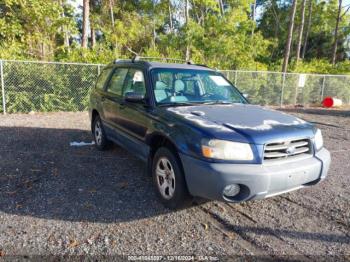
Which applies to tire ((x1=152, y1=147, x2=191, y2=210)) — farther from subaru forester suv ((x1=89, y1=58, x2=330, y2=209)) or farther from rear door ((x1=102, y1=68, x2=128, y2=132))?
rear door ((x1=102, y1=68, x2=128, y2=132))

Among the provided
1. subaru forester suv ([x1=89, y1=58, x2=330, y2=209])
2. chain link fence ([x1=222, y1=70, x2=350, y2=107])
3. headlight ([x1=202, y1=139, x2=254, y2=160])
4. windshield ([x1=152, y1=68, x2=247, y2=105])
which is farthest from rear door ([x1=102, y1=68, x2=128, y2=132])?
chain link fence ([x1=222, y1=70, x2=350, y2=107])

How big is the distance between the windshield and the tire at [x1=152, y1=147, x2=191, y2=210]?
813 mm

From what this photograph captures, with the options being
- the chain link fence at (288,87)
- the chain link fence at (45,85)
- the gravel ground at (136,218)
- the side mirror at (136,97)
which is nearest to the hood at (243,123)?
the side mirror at (136,97)

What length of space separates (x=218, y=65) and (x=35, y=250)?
1364cm

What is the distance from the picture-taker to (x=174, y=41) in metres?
16.9

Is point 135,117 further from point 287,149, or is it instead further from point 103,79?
point 287,149

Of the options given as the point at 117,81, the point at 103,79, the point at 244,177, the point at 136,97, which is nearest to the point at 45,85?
the point at 103,79

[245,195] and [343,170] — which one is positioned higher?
[245,195]

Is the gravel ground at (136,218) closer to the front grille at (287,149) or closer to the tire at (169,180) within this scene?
the tire at (169,180)

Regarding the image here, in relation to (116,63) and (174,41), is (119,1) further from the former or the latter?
(116,63)

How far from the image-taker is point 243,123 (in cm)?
319

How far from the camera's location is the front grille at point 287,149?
2.95m

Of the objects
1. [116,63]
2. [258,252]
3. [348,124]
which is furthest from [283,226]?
[348,124]

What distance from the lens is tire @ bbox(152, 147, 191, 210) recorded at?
321cm
